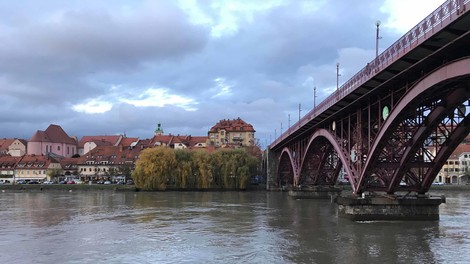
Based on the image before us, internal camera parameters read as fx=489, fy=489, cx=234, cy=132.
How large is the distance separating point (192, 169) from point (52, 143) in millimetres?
76971

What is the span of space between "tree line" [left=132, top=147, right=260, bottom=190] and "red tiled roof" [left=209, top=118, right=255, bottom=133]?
61839 millimetres

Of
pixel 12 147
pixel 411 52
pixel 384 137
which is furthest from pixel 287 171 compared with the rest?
pixel 12 147

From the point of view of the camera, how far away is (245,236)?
1078 inches

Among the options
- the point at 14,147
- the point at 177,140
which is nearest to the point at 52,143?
the point at 14,147

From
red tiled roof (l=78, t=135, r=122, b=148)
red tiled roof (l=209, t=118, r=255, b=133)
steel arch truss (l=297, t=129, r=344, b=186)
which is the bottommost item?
steel arch truss (l=297, t=129, r=344, b=186)

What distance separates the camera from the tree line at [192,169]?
283 feet

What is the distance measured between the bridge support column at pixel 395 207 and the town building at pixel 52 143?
4964 inches

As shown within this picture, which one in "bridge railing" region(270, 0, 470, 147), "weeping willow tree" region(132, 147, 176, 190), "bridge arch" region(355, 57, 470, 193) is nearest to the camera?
"bridge railing" region(270, 0, 470, 147)

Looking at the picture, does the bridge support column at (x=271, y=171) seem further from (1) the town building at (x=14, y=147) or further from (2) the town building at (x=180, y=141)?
(1) the town building at (x=14, y=147)

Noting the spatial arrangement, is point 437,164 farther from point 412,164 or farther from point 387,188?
point 387,188

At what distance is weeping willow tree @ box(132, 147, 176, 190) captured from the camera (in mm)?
85938

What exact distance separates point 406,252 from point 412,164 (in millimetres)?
11098

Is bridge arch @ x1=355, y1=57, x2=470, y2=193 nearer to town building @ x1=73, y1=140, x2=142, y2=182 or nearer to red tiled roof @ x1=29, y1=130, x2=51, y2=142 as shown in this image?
town building @ x1=73, y1=140, x2=142, y2=182

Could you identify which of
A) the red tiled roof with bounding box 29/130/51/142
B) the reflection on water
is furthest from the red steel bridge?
the red tiled roof with bounding box 29/130/51/142
